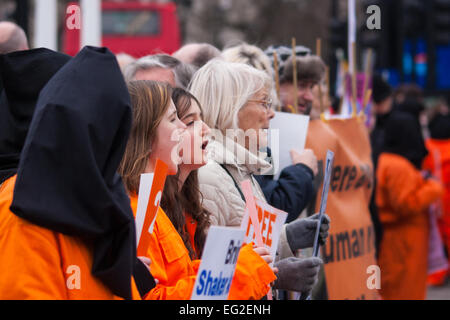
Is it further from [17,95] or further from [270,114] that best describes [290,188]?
[17,95]

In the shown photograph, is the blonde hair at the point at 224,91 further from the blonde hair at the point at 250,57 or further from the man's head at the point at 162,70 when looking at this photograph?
the blonde hair at the point at 250,57

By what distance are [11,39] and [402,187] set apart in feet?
12.9

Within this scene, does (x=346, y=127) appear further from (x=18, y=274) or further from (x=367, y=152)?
(x=18, y=274)

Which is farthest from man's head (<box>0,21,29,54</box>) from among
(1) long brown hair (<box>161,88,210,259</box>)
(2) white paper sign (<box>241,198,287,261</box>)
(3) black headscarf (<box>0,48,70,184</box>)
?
(2) white paper sign (<box>241,198,287,261</box>)

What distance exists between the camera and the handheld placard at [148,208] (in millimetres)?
2297

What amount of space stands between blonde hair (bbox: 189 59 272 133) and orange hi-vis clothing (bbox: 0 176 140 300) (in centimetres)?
149

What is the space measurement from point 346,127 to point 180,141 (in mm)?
2098

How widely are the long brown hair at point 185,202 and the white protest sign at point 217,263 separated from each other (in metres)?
0.64

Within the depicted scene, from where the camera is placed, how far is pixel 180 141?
2.78m

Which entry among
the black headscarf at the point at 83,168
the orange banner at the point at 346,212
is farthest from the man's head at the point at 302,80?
the black headscarf at the point at 83,168

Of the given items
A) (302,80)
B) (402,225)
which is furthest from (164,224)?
(402,225)

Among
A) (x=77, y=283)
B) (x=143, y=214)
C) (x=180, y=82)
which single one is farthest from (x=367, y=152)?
(x=77, y=283)

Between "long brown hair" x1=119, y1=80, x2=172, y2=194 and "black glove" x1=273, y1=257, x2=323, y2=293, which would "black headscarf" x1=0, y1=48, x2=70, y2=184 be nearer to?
"long brown hair" x1=119, y1=80, x2=172, y2=194

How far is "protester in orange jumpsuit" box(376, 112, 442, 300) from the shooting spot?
712 cm
